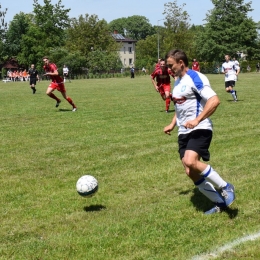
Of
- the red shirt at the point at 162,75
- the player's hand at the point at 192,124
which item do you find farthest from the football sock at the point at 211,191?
the red shirt at the point at 162,75

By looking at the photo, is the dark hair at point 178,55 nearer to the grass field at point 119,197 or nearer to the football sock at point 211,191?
the football sock at point 211,191

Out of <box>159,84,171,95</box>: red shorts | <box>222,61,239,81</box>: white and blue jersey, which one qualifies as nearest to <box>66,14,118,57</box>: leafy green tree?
<box>222,61,239,81</box>: white and blue jersey

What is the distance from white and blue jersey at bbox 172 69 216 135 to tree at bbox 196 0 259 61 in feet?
231

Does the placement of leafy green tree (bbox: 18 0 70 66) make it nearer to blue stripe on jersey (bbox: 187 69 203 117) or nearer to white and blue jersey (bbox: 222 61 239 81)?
white and blue jersey (bbox: 222 61 239 81)

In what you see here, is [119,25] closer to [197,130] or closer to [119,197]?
[119,197]

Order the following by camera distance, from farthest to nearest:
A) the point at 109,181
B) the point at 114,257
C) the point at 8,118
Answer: the point at 8,118 < the point at 109,181 < the point at 114,257

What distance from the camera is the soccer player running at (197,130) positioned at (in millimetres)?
5168

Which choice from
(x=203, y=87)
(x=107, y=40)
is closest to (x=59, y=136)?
(x=203, y=87)

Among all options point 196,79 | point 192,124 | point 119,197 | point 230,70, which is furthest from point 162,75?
point 192,124

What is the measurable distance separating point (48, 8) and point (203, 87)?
73.7 metres

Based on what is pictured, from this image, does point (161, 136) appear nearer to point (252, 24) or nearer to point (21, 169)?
point (21, 169)

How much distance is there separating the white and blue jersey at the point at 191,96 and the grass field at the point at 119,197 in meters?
1.08

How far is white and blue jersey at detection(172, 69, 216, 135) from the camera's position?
518 cm

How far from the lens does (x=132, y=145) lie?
31.6 feet
